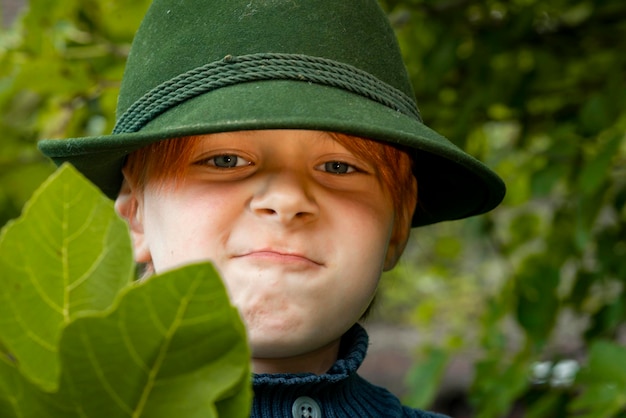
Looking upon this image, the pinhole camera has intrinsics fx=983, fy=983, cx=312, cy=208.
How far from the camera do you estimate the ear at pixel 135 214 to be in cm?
124

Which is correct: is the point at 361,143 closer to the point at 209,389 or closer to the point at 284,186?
the point at 284,186

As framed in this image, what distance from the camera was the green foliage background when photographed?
6.46 ft

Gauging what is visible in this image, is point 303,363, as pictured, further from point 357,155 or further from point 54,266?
point 54,266

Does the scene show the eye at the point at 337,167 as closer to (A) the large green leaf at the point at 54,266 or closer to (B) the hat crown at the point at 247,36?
(B) the hat crown at the point at 247,36

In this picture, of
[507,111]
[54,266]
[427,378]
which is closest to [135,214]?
[54,266]

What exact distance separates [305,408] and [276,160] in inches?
11.7

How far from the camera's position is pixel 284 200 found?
1.05m

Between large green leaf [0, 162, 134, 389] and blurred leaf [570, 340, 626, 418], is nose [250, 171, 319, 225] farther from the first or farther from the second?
blurred leaf [570, 340, 626, 418]

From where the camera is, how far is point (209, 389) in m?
0.43

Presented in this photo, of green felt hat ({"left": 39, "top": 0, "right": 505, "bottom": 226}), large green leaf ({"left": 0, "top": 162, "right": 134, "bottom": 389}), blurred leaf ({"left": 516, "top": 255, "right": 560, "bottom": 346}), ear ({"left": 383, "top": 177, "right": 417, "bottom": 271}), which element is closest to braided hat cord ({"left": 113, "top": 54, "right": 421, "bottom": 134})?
green felt hat ({"left": 39, "top": 0, "right": 505, "bottom": 226})

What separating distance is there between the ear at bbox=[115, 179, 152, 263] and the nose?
223mm

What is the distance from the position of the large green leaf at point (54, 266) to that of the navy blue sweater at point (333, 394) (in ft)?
2.28

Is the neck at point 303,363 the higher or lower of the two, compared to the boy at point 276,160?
lower

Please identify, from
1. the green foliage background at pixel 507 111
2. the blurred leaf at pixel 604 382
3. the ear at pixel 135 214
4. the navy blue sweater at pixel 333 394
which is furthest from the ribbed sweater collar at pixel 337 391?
the green foliage background at pixel 507 111
